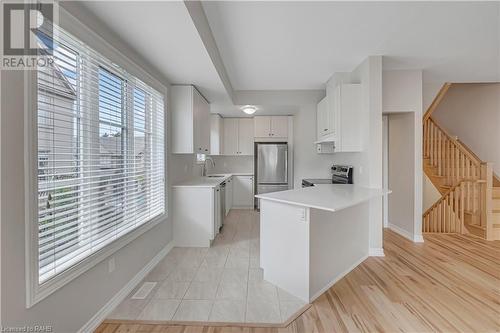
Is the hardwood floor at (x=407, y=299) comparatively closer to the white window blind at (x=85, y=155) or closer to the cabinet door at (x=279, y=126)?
the white window blind at (x=85, y=155)

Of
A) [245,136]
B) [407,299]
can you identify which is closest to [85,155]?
[407,299]

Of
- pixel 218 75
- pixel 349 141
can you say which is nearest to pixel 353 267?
pixel 349 141

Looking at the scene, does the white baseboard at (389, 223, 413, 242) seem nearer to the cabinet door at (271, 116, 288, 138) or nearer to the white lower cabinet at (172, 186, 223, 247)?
the cabinet door at (271, 116, 288, 138)

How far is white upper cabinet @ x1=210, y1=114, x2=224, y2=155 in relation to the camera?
5.61 meters

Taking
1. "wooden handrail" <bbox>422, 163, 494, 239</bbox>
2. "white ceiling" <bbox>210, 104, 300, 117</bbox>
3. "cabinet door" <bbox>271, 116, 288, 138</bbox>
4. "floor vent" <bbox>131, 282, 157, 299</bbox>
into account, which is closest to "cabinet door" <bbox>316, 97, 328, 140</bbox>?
"white ceiling" <bbox>210, 104, 300, 117</bbox>

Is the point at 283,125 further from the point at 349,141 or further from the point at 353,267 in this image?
the point at 353,267

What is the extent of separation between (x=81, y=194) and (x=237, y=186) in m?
4.24

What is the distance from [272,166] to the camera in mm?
5387

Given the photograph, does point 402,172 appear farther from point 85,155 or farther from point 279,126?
point 85,155

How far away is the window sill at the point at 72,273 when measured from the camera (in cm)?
124

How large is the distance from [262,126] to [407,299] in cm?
424

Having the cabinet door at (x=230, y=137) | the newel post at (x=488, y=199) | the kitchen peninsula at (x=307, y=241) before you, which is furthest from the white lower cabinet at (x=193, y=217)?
the newel post at (x=488, y=199)

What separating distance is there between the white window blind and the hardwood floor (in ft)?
2.60
